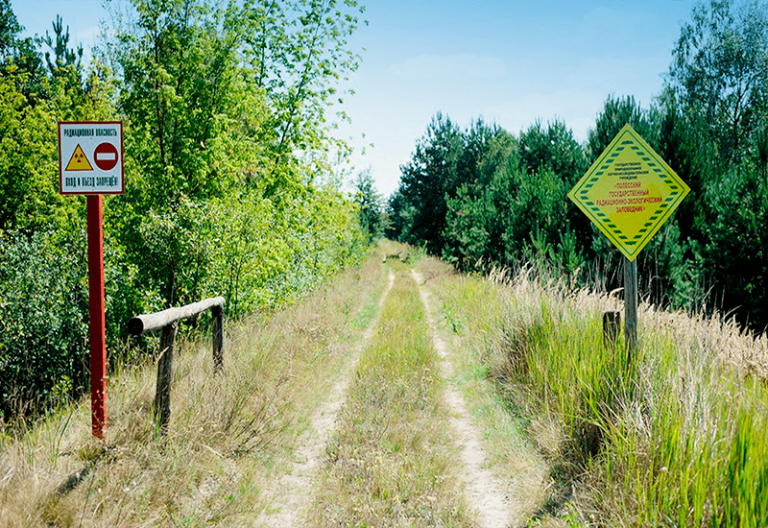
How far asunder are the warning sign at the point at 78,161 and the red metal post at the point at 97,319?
0.24m

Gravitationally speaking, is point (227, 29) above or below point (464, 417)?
above

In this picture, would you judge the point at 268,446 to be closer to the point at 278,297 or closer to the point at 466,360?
the point at 466,360

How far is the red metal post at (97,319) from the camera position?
374cm

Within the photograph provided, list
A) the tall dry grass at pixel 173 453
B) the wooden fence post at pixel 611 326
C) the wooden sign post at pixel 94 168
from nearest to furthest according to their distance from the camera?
the tall dry grass at pixel 173 453
the wooden sign post at pixel 94 168
the wooden fence post at pixel 611 326

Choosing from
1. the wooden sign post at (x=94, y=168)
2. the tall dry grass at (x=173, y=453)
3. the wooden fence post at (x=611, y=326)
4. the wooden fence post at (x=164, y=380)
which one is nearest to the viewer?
the tall dry grass at (x=173, y=453)

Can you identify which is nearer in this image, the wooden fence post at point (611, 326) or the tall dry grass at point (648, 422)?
the tall dry grass at point (648, 422)

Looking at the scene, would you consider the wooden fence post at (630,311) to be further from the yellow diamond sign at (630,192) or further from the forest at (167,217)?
the forest at (167,217)

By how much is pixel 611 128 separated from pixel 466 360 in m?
8.38

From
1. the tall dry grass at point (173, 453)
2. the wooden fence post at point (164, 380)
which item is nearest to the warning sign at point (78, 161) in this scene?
the wooden fence post at point (164, 380)

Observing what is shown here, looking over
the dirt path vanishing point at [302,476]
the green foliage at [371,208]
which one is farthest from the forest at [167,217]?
the green foliage at [371,208]

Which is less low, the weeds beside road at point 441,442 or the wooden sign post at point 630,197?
the wooden sign post at point 630,197

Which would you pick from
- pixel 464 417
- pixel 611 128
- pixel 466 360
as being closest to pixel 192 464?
pixel 464 417

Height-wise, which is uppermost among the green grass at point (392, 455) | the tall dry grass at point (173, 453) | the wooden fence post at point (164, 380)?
the wooden fence post at point (164, 380)

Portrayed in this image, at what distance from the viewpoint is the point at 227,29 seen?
973cm
